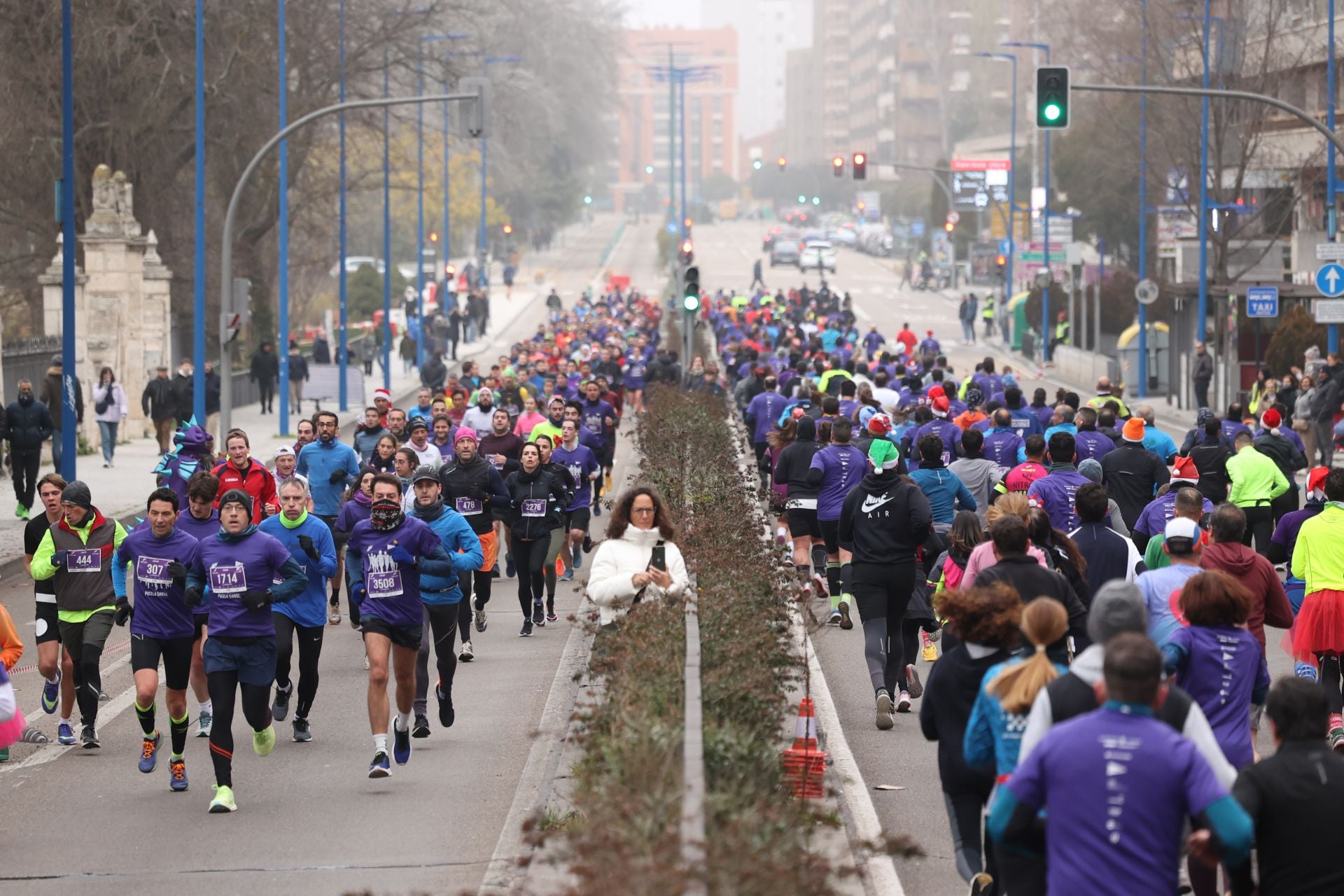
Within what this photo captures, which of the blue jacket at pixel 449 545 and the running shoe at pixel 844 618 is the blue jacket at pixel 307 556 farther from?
the running shoe at pixel 844 618

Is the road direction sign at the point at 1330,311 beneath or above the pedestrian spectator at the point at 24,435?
above

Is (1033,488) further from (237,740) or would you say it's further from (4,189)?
(4,189)

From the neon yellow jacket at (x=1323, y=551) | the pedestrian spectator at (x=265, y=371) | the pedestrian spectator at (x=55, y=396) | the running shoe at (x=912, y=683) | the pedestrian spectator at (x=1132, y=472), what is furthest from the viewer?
the pedestrian spectator at (x=265, y=371)

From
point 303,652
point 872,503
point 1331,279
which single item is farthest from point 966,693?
point 1331,279

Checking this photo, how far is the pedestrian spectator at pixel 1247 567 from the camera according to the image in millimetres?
9797

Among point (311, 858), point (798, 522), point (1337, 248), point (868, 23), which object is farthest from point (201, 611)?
point (868, 23)

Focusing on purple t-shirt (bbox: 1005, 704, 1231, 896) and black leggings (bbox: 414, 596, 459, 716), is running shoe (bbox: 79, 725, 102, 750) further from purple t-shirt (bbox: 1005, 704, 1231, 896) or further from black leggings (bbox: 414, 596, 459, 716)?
purple t-shirt (bbox: 1005, 704, 1231, 896)

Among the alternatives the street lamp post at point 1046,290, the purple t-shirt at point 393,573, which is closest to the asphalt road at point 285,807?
the purple t-shirt at point 393,573

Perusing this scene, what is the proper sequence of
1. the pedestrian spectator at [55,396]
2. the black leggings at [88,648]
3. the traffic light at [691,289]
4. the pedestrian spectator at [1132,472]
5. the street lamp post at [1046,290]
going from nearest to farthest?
1. the black leggings at [88,648]
2. the pedestrian spectator at [1132,472]
3. the pedestrian spectator at [55,396]
4. the traffic light at [691,289]
5. the street lamp post at [1046,290]

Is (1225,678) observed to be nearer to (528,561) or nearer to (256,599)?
(256,599)

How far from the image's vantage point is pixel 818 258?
335ft

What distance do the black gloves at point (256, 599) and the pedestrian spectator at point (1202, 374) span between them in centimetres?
2942

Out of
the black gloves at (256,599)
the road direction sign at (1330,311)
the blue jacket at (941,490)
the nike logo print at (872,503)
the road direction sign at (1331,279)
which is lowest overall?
the black gloves at (256,599)

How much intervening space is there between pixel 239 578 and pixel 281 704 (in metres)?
2.30
